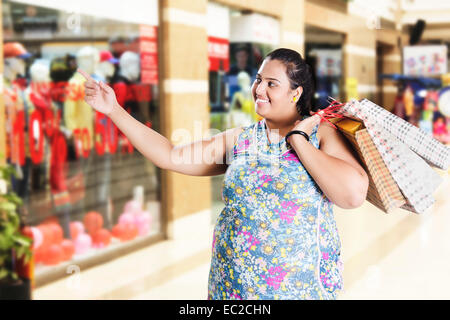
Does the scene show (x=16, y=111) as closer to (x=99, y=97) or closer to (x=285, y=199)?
(x=99, y=97)

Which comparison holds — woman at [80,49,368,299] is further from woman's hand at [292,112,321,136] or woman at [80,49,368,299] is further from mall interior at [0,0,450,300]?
mall interior at [0,0,450,300]

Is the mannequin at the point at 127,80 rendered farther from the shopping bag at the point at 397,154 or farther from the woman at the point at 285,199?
the shopping bag at the point at 397,154

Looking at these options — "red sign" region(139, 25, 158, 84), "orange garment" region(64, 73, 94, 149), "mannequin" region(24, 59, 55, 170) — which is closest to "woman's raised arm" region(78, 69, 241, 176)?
"mannequin" region(24, 59, 55, 170)

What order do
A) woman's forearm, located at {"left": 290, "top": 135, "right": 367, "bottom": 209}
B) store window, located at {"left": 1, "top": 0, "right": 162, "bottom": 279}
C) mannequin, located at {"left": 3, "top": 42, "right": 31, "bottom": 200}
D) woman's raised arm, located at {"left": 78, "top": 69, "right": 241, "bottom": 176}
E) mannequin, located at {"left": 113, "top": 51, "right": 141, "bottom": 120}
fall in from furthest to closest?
mannequin, located at {"left": 113, "top": 51, "right": 141, "bottom": 120} → store window, located at {"left": 1, "top": 0, "right": 162, "bottom": 279} → mannequin, located at {"left": 3, "top": 42, "right": 31, "bottom": 200} → woman's raised arm, located at {"left": 78, "top": 69, "right": 241, "bottom": 176} → woman's forearm, located at {"left": 290, "top": 135, "right": 367, "bottom": 209}

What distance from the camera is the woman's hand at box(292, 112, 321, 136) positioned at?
5.49ft

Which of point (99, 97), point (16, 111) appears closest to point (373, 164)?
point (99, 97)

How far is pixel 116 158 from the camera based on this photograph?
5477mm

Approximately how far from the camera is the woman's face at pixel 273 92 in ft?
5.53

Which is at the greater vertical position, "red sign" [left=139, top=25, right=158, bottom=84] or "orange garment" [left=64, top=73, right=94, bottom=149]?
"red sign" [left=139, top=25, right=158, bottom=84]

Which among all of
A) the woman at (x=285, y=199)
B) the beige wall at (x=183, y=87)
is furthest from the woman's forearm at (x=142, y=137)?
the beige wall at (x=183, y=87)

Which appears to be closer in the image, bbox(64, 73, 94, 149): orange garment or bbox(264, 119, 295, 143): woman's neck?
bbox(264, 119, 295, 143): woman's neck

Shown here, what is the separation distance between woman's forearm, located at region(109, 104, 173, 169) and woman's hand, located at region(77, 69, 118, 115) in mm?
16

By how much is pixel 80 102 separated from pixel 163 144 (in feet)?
10.6

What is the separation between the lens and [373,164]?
166 centimetres
